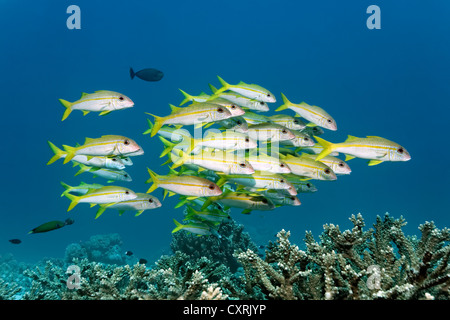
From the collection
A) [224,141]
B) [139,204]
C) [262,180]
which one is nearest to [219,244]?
[139,204]

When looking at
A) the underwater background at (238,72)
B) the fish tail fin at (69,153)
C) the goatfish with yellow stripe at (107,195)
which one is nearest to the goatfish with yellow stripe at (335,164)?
the goatfish with yellow stripe at (107,195)

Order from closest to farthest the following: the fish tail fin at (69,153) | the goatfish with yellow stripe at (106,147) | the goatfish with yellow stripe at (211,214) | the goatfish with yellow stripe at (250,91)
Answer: the goatfish with yellow stripe at (106,147) → the fish tail fin at (69,153) → the goatfish with yellow stripe at (211,214) → the goatfish with yellow stripe at (250,91)

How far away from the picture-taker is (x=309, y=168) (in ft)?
14.2

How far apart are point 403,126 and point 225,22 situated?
258 ft

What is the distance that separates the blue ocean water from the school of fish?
75.3 m

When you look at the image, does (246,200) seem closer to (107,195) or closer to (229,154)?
(229,154)

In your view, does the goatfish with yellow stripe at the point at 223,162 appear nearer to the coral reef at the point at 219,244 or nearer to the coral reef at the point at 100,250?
the coral reef at the point at 219,244

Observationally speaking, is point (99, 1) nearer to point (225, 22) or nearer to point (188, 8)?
point (188, 8)

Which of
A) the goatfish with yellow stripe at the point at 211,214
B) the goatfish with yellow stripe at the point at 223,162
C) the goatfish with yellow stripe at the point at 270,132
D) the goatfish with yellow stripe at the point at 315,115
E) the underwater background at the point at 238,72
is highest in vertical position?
the underwater background at the point at 238,72

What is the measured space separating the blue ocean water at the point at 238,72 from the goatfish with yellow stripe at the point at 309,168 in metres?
75.8

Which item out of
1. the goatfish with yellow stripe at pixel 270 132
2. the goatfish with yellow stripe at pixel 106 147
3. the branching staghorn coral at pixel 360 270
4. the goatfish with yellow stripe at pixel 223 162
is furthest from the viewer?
the goatfish with yellow stripe at pixel 270 132

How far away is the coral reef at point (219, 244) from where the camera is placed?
30.6 feet

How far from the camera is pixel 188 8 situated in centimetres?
9550

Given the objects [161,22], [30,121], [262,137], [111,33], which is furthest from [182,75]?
[262,137]
